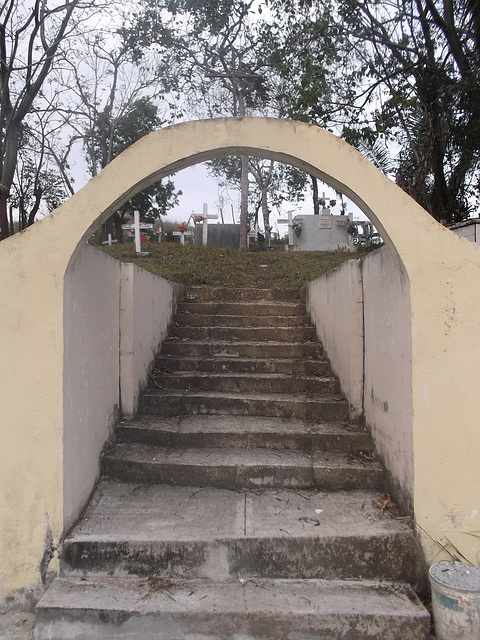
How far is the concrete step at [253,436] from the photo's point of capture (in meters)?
3.46

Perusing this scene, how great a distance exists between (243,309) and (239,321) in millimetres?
307

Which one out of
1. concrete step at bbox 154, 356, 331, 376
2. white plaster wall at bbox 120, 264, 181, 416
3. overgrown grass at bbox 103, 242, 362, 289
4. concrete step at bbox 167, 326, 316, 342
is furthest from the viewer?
overgrown grass at bbox 103, 242, 362, 289

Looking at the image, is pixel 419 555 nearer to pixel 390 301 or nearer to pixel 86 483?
pixel 390 301

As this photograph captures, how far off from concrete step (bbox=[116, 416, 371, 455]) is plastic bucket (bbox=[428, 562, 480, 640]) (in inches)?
48.4

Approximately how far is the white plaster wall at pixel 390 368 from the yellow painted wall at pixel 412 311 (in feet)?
0.29

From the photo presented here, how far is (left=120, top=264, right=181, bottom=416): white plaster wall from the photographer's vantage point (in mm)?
3781

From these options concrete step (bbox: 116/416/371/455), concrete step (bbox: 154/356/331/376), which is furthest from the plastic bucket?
concrete step (bbox: 154/356/331/376)

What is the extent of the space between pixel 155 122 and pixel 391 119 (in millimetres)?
17474

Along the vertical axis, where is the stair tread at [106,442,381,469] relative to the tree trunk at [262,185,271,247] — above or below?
below

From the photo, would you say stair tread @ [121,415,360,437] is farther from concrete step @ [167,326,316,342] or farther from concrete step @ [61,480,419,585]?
concrete step @ [167,326,316,342]

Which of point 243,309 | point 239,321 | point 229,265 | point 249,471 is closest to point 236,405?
point 249,471

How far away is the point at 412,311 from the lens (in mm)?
2580

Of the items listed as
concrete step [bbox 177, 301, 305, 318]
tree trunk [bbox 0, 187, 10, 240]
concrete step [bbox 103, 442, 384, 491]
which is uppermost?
tree trunk [bbox 0, 187, 10, 240]

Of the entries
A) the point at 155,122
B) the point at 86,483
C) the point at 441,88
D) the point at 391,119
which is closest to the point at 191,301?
the point at 86,483
